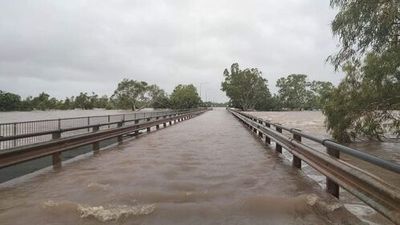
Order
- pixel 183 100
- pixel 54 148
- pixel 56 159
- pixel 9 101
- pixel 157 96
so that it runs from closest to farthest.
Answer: pixel 54 148 → pixel 56 159 → pixel 183 100 → pixel 9 101 → pixel 157 96

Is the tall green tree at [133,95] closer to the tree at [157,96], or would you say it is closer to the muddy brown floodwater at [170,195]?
the tree at [157,96]

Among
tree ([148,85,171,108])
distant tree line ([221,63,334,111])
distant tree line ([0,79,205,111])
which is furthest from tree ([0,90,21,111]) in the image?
distant tree line ([221,63,334,111])

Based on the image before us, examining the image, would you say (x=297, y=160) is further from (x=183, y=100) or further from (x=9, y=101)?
(x=9, y=101)

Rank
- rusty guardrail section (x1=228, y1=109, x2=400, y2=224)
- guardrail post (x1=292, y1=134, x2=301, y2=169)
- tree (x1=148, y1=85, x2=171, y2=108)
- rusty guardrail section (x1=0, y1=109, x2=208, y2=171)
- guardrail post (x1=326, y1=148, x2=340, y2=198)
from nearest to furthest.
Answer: rusty guardrail section (x1=228, y1=109, x2=400, y2=224) → guardrail post (x1=326, y1=148, x2=340, y2=198) → rusty guardrail section (x1=0, y1=109, x2=208, y2=171) → guardrail post (x1=292, y1=134, x2=301, y2=169) → tree (x1=148, y1=85, x2=171, y2=108)

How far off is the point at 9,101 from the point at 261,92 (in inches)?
3554

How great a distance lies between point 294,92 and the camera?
197500 millimetres

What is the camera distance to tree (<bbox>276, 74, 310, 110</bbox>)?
196m

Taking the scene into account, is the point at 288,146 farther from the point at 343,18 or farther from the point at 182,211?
the point at 343,18

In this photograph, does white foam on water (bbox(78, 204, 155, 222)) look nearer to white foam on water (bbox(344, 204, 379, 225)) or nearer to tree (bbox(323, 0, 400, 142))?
white foam on water (bbox(344, 204, 379, 225))

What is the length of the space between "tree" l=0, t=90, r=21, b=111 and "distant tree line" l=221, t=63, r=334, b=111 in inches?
2996

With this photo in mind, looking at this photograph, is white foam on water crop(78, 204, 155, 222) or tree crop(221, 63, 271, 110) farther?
tree crop(221, 63, 271, 110)

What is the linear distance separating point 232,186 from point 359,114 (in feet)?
49.1

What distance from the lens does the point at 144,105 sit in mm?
185250

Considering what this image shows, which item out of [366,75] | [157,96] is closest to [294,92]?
[157,96]
